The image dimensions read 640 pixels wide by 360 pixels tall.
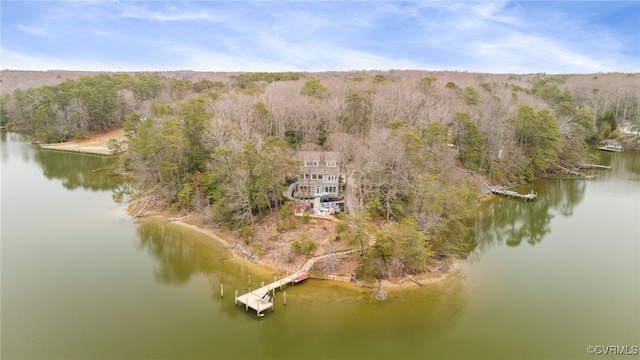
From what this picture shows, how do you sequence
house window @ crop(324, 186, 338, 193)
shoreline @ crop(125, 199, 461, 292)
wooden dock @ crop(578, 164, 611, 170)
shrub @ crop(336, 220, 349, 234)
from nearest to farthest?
shoreline @ crop(125, 199, 461, 292), shrub @ crop(336, 220, 349, 234), house window @ crop(324, 186, 338, 193), wooden dock @ crop(578, 164, 611, 170)

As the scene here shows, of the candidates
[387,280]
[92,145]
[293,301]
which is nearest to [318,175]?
[387,280]

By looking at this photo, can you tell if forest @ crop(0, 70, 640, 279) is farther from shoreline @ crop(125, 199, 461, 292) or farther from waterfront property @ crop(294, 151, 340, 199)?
waterfront property @ crop(294, 151, 340, 199)

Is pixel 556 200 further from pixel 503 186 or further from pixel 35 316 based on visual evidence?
pixel 35 316

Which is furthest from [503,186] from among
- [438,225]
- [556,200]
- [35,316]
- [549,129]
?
[35,316]

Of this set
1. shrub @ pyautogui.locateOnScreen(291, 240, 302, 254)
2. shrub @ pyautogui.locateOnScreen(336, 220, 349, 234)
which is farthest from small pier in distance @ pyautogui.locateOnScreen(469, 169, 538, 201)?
shrub @ pyautogui.locateOnScreen(291, 240, 302, 254)

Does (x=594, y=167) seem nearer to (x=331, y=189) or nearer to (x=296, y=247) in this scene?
(x=331, y=189)

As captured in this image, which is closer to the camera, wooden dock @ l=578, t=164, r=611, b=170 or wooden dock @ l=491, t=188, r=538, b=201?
wooden dock @ l=491, t=188, r=538, b=201
